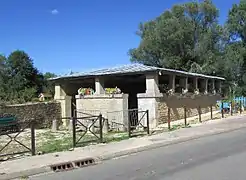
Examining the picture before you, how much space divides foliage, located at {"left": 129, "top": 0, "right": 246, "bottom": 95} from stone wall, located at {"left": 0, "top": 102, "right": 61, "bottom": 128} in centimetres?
1835

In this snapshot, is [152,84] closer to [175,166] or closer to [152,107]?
[152,107]

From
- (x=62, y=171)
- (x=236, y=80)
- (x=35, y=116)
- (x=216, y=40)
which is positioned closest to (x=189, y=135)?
(x=62, y=171)

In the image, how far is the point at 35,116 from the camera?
895 inches

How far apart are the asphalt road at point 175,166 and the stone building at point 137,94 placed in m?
6.88

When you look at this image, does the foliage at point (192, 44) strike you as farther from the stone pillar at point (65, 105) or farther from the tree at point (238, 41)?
the stone pillar at point (65, 105)

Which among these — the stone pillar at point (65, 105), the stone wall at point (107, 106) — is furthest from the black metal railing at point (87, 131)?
the stone pillar at point (65, 105)

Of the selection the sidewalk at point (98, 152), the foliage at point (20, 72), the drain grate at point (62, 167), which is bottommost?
the drain grate at point (62, 167)

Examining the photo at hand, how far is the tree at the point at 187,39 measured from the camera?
3862cm

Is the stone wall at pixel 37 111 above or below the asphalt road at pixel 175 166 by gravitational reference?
above

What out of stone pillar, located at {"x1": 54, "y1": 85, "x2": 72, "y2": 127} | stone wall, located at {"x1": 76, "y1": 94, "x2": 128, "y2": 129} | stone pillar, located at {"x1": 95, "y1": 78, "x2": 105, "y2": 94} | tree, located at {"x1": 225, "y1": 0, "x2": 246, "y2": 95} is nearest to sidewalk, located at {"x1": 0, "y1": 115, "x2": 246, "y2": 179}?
stone wall, located at {"x1": 76, "y1": 94, "x2": 128, "y2": 129}

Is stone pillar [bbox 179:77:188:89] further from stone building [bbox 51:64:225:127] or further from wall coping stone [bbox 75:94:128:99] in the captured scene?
wall coping stone [bbox 75:94:128:99]

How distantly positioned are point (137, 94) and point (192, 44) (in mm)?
20756

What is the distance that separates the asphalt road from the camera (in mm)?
7629

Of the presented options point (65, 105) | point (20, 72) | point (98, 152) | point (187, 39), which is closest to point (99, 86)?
point (65, 105)
